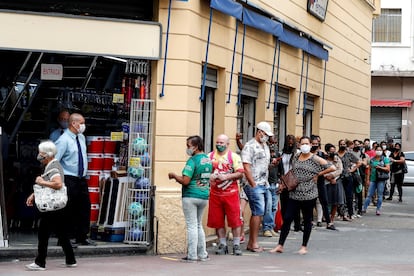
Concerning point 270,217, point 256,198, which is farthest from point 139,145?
point 270,217

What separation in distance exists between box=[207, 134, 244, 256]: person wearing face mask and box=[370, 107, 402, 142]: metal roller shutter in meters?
29.9

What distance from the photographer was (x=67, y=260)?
11.8 m

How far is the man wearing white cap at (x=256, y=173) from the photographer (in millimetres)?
14164

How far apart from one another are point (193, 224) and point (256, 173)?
2121 millimetres

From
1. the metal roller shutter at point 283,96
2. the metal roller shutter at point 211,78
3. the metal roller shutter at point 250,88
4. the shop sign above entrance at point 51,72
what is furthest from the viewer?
the metal roller shutter at point 283,96

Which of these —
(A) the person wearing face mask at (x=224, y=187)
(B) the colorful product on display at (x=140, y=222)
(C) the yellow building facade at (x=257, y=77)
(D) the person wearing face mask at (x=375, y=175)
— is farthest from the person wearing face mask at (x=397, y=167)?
(B) the colorful product on display at (x=140, y=222)

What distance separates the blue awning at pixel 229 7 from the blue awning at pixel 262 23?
34cm

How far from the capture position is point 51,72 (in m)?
16.0

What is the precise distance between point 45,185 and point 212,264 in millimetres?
2677

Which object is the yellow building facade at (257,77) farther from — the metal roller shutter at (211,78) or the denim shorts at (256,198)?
the denim shorts at (256,198)

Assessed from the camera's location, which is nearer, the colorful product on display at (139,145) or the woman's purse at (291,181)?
the colorful product on display at (139,145)

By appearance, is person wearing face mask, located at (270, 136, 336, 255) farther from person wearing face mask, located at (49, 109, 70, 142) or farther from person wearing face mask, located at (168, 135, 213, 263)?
person wearing face mask, located at (49, 109, 70, 142)

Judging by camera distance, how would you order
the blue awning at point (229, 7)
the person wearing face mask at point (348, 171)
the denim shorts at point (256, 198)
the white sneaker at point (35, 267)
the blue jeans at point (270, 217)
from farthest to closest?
the person wearing face mask at point (348, 171) < the blue jeans at point (270, 217) < the blue awning at point (229, 7) < the denim shorts at point (256, 198) < the white sneaker at point (35, 267)

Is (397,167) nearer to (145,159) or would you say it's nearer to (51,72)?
(51,72)
